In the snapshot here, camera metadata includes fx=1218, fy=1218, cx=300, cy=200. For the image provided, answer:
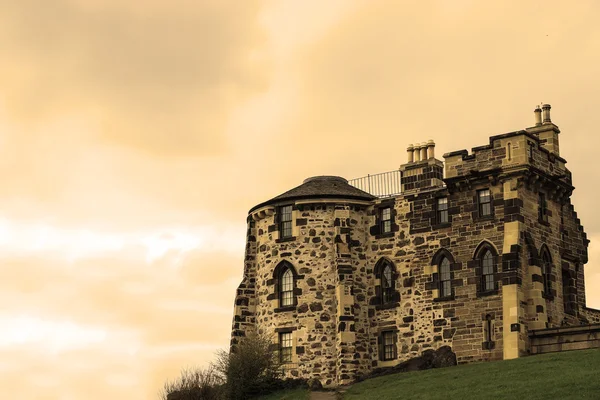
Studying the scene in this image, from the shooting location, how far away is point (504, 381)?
46.7m

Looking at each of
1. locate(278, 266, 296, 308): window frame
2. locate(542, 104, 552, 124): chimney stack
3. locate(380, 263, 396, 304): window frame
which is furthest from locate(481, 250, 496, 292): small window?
locate(278, 266, 296, 308): window frame

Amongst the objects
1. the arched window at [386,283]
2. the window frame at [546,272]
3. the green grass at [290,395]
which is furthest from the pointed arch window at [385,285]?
the window frame at [546,272]

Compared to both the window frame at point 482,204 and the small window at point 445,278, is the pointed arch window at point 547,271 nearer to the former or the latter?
the window frame at point 482,204

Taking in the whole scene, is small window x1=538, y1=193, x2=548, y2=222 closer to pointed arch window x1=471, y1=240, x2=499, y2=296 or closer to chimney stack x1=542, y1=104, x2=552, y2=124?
pointed arch window x1=471, y1=240, x2=499, y2=296

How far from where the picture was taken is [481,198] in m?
55.9

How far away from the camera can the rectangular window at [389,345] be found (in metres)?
57.7

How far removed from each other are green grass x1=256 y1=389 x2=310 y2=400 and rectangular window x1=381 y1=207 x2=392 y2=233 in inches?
348

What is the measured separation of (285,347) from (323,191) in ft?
26.1

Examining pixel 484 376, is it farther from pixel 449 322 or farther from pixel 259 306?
pixel 259 306

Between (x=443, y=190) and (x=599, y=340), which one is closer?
(x=599, y=340)

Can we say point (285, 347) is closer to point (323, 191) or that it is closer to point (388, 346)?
point (388, 346)

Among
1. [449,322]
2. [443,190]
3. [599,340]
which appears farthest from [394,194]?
[599,340]

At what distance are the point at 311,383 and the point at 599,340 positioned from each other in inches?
541

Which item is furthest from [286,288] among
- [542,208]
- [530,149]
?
[530,149]
